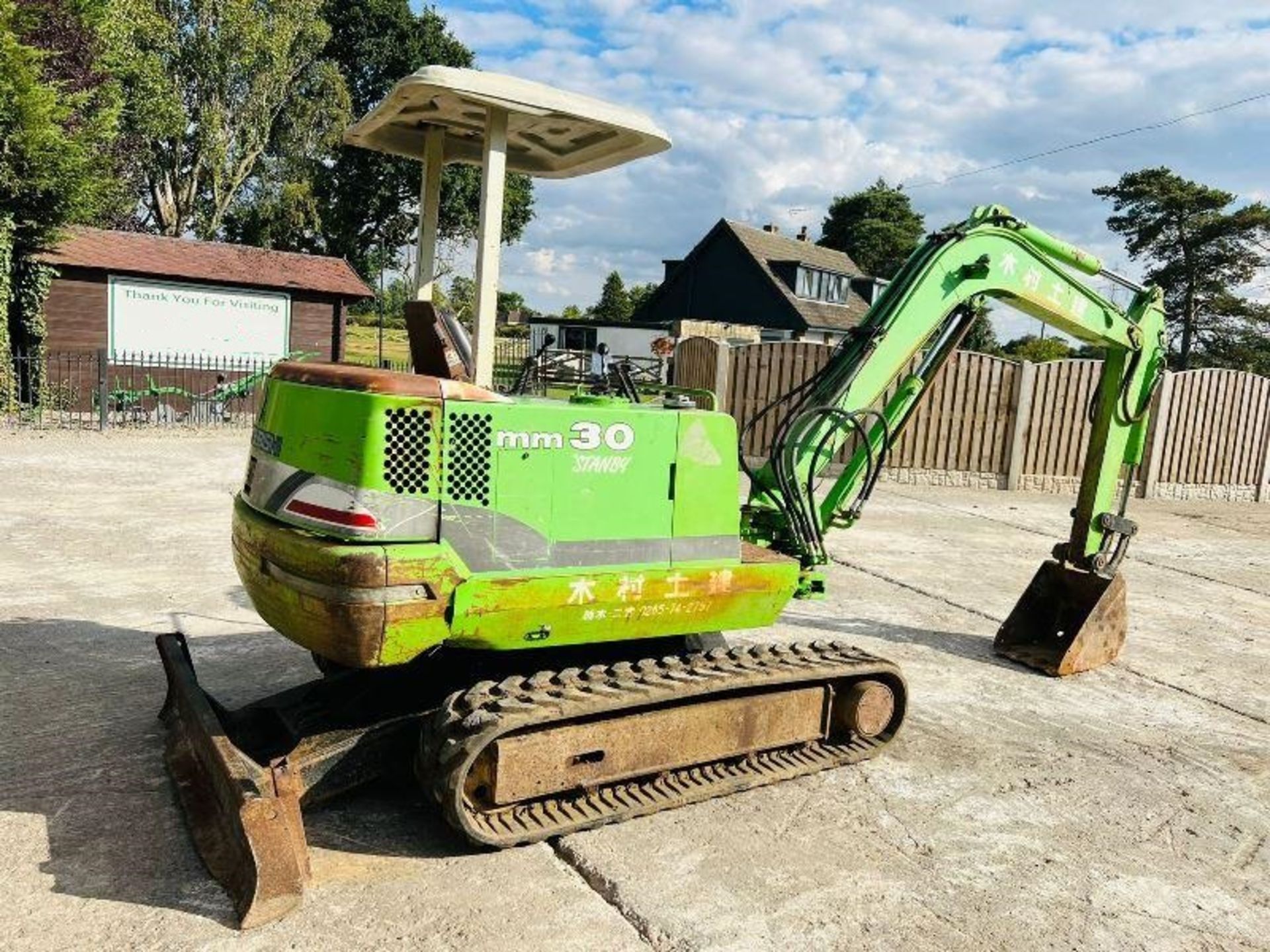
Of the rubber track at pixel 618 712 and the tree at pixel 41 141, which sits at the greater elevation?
the tree at pixel 41 141

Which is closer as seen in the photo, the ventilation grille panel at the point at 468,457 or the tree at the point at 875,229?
the ventilation grille panel at the point at 468,457

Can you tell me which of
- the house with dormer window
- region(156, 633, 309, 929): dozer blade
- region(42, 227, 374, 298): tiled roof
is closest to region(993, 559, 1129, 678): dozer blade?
region(156, 633, 309, 929): dozer blade

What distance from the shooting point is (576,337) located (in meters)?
38.4

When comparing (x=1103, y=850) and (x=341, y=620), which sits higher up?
(x=341, y=620)

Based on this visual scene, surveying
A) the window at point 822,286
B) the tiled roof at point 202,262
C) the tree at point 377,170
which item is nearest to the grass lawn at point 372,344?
the tree at point 377,170

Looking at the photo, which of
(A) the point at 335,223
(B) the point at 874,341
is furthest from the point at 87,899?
(A) the point at 335,223

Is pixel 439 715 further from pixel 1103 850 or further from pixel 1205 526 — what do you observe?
pixel 1205 526

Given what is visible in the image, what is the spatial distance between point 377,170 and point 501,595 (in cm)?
3393

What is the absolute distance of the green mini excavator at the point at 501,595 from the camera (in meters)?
3.39

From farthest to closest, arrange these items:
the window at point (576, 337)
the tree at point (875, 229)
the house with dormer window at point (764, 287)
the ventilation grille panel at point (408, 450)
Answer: the tree at point (875, 229) < the house with dormer window at point (764, 287) < the window at point (576, 337) < the ventilation grille panel at point (408, 450)

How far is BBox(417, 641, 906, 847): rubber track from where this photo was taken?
349 centimetres

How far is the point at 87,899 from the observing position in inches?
127

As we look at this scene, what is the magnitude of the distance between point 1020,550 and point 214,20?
27404mm

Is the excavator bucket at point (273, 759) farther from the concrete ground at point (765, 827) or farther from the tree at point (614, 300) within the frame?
the tree at point (614, 300)
